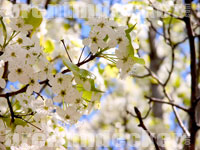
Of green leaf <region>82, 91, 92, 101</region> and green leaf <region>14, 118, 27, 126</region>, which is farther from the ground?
green leaf <region>82, 91, 92, 101</region>

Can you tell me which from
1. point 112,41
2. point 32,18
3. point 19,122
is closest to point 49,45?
point 32,18

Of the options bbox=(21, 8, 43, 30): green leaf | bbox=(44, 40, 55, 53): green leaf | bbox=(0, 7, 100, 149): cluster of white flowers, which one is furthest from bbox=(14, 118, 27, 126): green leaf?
bbox=(44, 40, 55, 53): green leaf

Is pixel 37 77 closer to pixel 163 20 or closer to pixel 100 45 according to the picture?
pixel 100 45

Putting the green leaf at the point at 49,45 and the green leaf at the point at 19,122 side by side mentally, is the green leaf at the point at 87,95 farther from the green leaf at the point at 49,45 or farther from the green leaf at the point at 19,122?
the green leaf at the point at 49,45

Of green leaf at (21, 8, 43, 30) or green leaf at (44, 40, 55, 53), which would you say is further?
green leaf at (44, 40, 55, 53)

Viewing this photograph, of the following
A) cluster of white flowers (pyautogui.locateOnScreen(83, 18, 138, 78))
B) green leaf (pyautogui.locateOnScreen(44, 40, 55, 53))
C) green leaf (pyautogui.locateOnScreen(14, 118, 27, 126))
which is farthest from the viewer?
green leaf (pyautogui.locateOnScreen(44, 40, 55, 53))

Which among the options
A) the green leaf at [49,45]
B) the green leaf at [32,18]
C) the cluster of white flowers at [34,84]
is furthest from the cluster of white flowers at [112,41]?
the green leaf at [49,45]

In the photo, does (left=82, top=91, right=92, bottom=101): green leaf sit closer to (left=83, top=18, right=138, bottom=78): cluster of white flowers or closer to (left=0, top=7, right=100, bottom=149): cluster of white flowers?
(left=0, top=7, right=100, bottom=149): cluster of white flowers

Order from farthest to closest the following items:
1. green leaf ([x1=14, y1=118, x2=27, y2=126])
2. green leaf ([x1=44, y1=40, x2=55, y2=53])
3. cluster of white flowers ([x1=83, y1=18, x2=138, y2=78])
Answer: green leaf ([x1=44, y1=40, x2=55, y2=53]), green leaf ([x1=14, y1=118, x2=27, y2=126]), cluster of white flowers ([x1=83, y1=18, x2=138, y2=78])

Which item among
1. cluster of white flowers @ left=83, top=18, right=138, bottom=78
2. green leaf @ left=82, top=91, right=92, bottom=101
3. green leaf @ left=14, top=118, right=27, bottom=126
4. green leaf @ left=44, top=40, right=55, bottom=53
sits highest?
cluster of white flowers @ left=83, top=18, right=138, bottom=78

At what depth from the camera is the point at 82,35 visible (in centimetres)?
338

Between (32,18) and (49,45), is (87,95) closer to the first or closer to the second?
(32,18)

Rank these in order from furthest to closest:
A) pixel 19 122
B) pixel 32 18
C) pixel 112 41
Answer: pixel 32 18
pixel 19 122
pixel 112 41

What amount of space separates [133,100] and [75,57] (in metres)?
3.26
